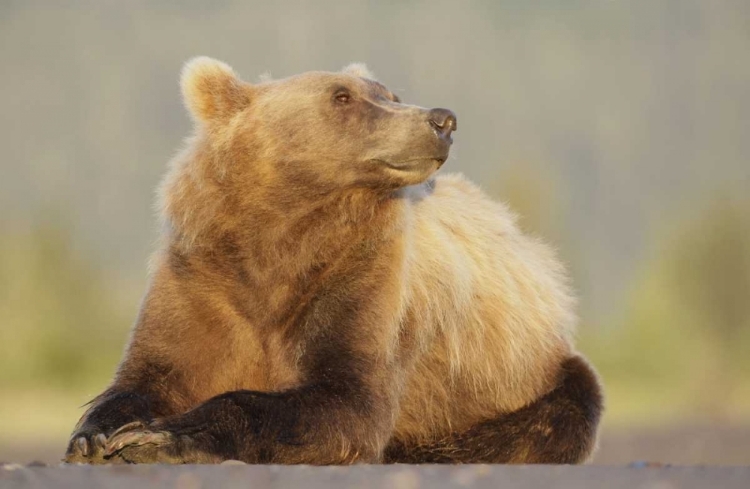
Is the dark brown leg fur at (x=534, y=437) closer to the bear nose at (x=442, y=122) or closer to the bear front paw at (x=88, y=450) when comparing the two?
the bear nose at (x=442, y=122)

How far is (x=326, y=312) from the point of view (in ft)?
21.4

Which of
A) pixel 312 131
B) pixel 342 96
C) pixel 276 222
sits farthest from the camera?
pixel 342 96

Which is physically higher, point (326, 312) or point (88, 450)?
point (326, 312)

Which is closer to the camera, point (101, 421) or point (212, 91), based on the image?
point (101, 421)

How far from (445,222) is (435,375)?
988mm

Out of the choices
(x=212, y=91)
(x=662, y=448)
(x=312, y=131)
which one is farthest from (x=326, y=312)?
(x=662, y=448)

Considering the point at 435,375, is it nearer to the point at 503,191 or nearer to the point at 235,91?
the point at 235,91

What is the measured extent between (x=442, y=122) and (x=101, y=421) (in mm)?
2279

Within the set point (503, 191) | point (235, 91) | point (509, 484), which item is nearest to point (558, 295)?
point (235, 91)

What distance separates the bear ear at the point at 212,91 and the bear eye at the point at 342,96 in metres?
0.53

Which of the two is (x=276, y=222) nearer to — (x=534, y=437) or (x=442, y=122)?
(x=442, y=122)

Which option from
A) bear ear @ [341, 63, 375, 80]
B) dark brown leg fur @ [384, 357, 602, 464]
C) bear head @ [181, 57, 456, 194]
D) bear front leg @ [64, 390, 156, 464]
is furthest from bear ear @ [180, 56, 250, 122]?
dark brown leg fur @ [384, 357, 602, 464]

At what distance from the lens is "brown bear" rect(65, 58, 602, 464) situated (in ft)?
19.9

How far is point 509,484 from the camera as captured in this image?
14.8ft
